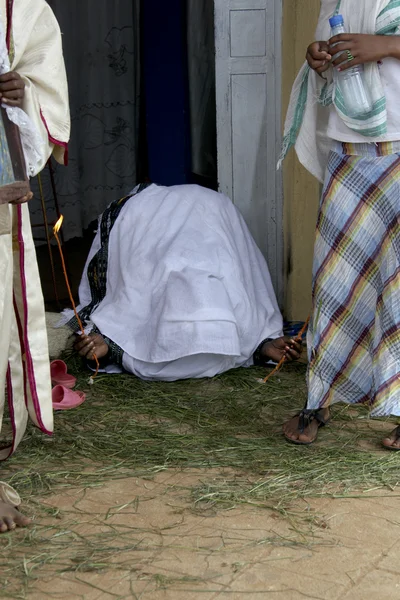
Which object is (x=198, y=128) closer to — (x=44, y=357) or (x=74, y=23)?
(x=74, y=23)

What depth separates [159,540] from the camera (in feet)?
9.44

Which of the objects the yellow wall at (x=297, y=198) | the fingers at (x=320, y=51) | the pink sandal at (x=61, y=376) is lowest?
the pink sandal at (x=61, y=376)

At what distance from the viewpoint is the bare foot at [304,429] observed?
12.1ft

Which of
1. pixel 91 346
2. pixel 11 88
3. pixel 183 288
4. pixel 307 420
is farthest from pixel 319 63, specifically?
pixel 91 346

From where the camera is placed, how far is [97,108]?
315 inches

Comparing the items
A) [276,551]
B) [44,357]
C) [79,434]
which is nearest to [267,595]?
[276,551]

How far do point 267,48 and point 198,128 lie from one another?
1.76 metres

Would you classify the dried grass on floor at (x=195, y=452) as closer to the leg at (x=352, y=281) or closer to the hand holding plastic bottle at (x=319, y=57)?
the leg at (x=352, y=281)

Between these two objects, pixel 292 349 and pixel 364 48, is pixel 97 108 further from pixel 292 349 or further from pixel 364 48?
pixel 364 48

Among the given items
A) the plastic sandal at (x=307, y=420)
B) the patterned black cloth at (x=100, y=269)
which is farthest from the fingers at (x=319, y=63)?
the patterned black cloth at (x=100, y=269)

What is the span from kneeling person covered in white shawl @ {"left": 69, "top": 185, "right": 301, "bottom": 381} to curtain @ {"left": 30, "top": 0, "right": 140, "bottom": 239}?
3021mm

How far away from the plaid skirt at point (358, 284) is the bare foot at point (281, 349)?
2.98 feet

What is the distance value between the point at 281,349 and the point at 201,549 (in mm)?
2057

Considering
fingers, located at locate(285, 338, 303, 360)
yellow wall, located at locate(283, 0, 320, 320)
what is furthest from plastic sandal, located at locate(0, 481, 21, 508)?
yellow wall, located at locate(283, 0, 320, 320)
